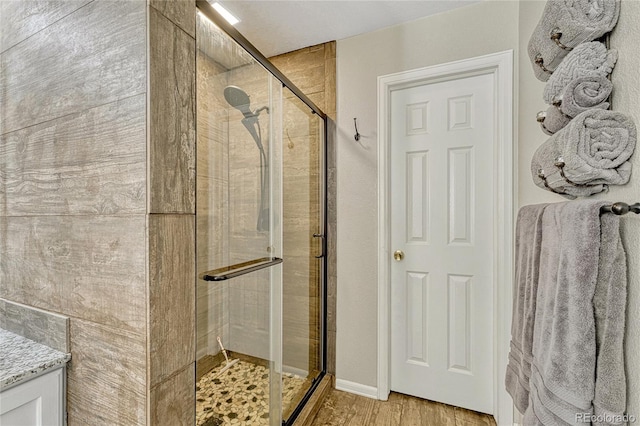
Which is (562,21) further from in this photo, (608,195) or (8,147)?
(8,147)

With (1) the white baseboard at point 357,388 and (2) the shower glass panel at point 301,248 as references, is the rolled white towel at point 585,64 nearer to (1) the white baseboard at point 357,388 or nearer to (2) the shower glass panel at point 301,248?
(2) the shower glass panel at point 301,248

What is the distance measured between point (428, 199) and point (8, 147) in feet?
6.58

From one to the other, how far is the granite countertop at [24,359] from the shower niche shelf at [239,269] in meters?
0.45

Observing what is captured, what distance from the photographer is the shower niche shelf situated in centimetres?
107

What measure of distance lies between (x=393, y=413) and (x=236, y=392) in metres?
1.00

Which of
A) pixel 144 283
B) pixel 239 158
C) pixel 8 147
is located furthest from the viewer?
pixel 239 158

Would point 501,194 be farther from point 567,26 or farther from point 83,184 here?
point 83,184

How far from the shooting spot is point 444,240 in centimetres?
182

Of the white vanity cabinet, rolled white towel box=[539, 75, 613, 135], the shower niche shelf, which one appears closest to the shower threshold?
the shower niche shelf

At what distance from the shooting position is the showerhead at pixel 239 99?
46.6 inches

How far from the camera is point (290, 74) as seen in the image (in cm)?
215

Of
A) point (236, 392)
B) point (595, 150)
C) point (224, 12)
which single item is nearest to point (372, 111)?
point (224, 12)

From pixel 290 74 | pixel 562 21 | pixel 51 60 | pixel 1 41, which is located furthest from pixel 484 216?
pixel 1 41

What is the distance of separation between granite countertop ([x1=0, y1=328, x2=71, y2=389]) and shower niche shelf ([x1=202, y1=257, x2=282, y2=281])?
0.45 m
